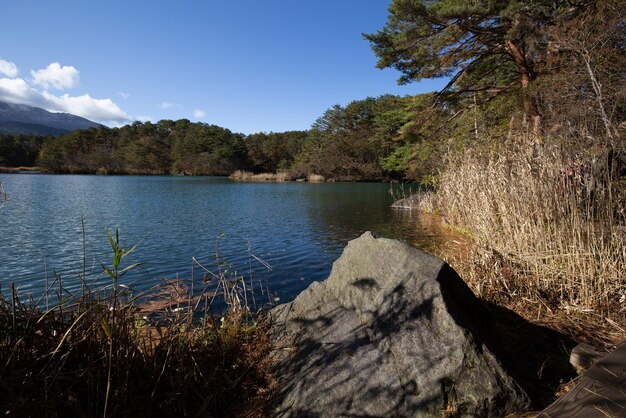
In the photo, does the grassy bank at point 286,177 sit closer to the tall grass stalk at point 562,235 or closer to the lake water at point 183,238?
the lake water at point 183,238

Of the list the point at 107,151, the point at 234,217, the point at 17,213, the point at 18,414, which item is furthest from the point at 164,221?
the point at 107,151

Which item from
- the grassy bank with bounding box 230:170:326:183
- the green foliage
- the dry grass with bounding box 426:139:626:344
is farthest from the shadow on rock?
the grassy bank with bounding box 230:170:326:183

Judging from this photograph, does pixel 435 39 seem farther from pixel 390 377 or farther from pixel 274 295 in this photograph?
pixel 390 377

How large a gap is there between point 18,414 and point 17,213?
64.6ft

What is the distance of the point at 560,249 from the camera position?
430 cm

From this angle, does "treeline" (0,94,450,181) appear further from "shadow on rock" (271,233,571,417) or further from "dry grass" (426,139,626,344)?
"shadow on rock" (271,233,571,417)

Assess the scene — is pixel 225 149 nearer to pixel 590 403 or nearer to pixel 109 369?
pixel 109 369

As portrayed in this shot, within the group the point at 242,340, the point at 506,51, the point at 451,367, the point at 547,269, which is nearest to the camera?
the point at 451,367

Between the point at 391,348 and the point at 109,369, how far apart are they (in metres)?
2.00

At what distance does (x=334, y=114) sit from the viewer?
6662cm

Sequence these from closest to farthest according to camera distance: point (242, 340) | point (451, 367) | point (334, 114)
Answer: point (451, 367) < point (242, 340) < point (334, 114)

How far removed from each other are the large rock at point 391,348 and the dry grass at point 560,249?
1740 millimetres

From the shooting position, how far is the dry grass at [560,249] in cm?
402

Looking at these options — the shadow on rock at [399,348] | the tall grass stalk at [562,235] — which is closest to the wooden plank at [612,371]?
the shadow on rock at [399,348]
